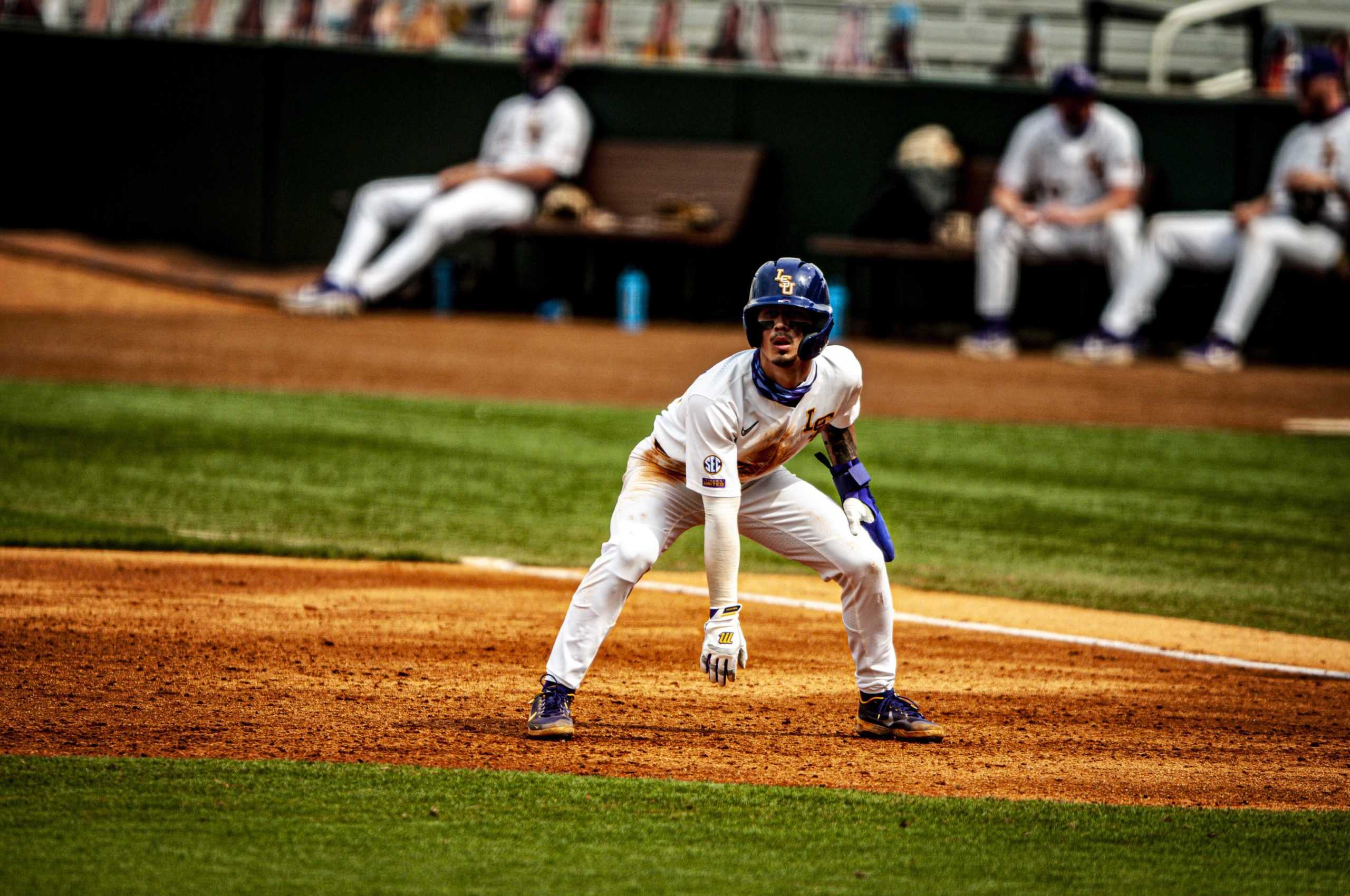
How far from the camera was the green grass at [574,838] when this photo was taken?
375 centimetres

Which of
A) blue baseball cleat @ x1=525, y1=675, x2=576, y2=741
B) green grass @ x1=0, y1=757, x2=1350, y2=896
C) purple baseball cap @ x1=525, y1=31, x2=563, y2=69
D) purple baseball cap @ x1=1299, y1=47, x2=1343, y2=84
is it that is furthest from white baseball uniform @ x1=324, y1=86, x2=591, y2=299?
green grass @ x1=0, y1=757, x2=1350, y2=896

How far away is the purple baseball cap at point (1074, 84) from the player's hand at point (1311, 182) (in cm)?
169

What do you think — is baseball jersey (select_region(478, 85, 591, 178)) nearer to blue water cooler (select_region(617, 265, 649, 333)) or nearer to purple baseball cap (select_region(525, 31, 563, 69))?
purple baseball cap (select_region(525, 31, 563, 69))

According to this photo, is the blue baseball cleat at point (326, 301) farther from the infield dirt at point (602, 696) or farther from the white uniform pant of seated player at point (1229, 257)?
the infield dirt at point (602, 696)

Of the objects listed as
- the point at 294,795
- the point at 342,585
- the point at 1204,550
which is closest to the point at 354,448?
the point at 342,585

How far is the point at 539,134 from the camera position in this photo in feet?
50.7

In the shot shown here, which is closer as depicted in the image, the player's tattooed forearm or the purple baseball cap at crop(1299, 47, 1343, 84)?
the player's tattooed forearm

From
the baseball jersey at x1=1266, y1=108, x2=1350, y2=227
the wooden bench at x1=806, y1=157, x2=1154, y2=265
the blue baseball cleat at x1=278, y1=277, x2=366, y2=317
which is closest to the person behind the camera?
the baseball jersey at x1=1266, y1=108, x2=1350, y2=227

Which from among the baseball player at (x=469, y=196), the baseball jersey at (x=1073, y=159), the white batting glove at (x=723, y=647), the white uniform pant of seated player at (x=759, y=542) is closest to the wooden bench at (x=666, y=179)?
the baseball player at (x=469, y=196)

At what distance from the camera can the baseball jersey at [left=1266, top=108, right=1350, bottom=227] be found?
44.1 ft

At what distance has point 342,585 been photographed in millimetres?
7445

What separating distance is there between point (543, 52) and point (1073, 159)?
15.4ft

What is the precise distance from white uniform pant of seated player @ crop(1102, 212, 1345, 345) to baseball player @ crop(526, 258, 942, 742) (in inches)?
358

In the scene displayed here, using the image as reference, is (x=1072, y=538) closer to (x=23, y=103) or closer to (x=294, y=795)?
(x=294, y=795)
